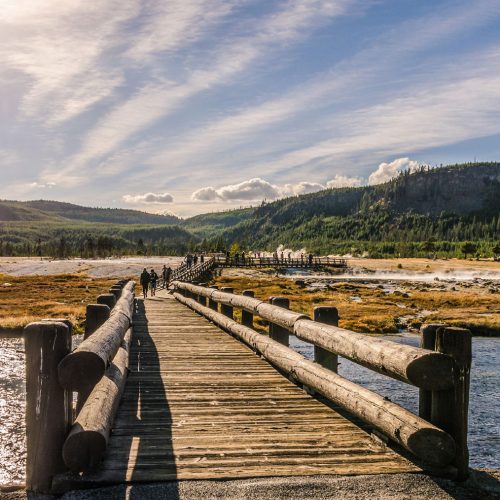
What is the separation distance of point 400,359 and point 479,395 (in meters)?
13.4

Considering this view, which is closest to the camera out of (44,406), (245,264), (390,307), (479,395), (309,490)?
(309,490)

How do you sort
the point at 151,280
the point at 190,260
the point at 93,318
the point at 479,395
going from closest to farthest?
the point at 93,318 < the point at 479,395 < the point at 151,280 < the point at 190,260

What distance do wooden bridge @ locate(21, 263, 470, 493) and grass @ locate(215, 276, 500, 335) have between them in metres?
24.3

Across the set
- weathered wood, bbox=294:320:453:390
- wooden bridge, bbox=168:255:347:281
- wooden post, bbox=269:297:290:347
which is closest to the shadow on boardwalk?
weathered wood, bbox=294:320:453:390

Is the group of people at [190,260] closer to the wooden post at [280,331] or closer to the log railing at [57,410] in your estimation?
the wooden post at [280,331]

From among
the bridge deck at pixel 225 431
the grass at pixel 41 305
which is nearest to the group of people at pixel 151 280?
the grass at pixel 41 305

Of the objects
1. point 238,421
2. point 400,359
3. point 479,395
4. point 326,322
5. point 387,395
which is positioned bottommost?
point 479,395

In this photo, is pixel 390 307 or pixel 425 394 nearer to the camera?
pixel 425 394

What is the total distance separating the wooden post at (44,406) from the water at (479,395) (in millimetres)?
9290

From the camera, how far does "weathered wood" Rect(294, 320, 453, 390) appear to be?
14.3ft

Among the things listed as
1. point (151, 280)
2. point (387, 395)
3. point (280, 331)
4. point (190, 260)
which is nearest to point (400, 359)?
point (280, 331)

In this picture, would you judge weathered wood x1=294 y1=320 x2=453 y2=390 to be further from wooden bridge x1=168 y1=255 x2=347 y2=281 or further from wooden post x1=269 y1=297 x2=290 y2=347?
wooden bridge x1=168 y1=255 x2=347 y2=281

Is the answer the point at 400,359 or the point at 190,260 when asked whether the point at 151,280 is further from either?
the point at 400,359

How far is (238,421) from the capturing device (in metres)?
5.88
